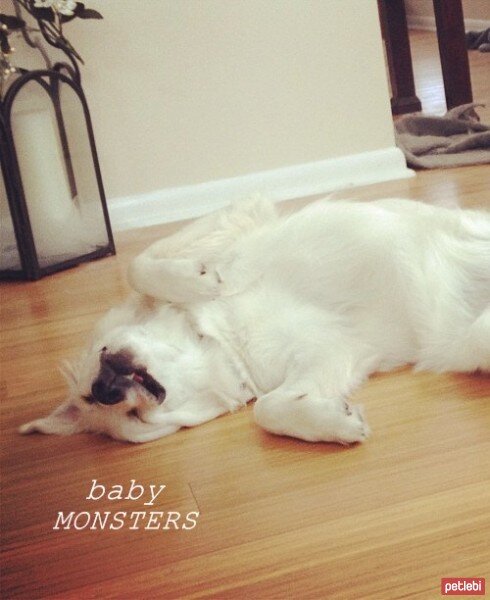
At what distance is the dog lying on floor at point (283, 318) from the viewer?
58.1 inches

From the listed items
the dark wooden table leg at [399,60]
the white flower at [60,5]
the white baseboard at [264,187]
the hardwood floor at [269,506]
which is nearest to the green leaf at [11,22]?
the white flower at [60,5]

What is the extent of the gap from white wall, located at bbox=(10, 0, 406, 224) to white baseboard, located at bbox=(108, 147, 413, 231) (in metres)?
0.03

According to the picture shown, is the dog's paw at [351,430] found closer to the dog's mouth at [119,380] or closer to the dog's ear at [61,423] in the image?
the dog's mouth at [119,380]

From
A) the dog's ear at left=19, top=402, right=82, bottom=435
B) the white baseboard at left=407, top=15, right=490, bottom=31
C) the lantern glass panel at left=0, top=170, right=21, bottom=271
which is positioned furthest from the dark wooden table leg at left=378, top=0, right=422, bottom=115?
the dog's ear at left=19, top=402, right=82, bottom=435

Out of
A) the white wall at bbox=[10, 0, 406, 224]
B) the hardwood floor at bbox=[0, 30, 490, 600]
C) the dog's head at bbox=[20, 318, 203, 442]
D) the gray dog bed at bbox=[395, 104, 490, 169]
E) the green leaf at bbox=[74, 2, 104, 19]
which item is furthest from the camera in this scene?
the gray dog bed at bbox=[395, 104, 490, 169]

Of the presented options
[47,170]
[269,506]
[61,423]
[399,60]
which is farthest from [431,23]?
[269,506]

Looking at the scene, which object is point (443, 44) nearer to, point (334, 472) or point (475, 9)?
point (334, 472)

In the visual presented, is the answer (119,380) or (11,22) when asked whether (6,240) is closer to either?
(11,22)

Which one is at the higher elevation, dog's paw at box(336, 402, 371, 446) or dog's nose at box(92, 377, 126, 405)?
dog's nose at box(92, 377, 126, 405)

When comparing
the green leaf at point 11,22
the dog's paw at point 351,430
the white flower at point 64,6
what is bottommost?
the dog's paw at point 351,430

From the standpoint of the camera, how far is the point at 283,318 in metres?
1.57

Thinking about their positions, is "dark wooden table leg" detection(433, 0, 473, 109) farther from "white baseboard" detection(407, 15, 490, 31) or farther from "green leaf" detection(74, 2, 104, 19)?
"white baseboard" detection(407, 15, 490, 31)

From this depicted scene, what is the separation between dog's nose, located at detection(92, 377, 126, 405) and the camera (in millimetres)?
1397

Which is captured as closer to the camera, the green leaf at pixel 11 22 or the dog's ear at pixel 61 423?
the dog's ear at pixel 61 423
